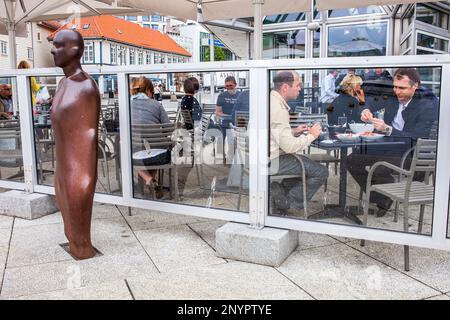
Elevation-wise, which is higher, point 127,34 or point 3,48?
point 127,34

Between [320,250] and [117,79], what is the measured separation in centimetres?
243

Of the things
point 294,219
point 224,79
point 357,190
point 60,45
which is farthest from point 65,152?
point 357,190

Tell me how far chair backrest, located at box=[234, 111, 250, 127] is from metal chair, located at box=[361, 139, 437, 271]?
124 centimetres

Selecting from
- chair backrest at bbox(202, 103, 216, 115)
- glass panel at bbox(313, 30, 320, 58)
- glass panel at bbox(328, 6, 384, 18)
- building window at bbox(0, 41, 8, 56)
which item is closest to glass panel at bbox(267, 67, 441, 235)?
chair backrest at bbox(202, 103, 216, 115)

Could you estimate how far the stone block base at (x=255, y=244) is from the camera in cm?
364

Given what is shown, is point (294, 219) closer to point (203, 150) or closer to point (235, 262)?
point (235, 262)

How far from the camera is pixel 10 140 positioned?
221 inches

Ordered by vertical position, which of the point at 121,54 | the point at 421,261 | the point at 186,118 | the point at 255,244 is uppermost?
the point at 121,54

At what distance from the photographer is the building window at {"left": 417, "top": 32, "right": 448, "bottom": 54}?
35.6 feet

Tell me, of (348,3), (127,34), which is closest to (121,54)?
(127,34)

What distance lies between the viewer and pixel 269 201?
3887mm

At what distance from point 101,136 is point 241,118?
5.48 feet

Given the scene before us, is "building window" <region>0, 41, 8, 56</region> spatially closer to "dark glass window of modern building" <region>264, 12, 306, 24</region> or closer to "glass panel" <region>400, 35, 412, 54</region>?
"dark glass window of modern building" <region>264, 12, 306, 24</region>

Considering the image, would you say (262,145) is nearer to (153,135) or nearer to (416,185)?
(416,185)
